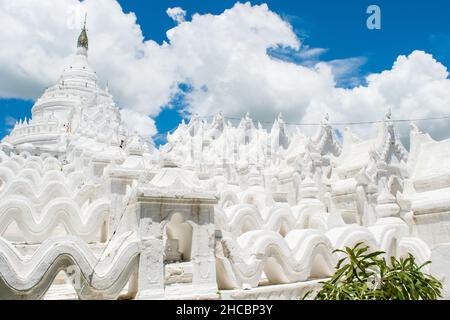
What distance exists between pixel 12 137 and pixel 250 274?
33.2 meters

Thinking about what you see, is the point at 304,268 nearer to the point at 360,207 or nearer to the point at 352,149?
the point at 360,207

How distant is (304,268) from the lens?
280 inches

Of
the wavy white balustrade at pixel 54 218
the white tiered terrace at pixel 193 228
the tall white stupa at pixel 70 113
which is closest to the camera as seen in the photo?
the white tiered terrace at pixel 193 228

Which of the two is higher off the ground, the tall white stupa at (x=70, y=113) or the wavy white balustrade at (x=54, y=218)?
the tall white stupa at (x=70, y=113)

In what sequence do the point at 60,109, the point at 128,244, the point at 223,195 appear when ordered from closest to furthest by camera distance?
the point at 128,244 → the point at 223,195 → the point at 60,109

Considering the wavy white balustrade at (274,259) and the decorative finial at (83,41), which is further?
the decorative finial at (83,41)

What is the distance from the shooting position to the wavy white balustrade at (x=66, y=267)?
15.5 feet

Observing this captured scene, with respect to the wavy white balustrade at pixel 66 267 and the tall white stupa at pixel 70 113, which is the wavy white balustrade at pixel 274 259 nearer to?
the wavy white balustrade at pixel 66 267

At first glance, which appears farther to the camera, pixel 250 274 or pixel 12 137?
pixel 12 137

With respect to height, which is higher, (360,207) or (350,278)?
(360,207)

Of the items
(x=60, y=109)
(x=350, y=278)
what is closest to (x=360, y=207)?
(x=350, y=278)

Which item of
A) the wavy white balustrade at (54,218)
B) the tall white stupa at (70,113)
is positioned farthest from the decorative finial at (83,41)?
the wavy white balustrade at (54,218)

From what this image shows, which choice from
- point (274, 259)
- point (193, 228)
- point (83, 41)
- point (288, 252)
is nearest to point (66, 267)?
point (193, 228)

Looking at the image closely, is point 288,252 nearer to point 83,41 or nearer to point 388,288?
point 388,288
